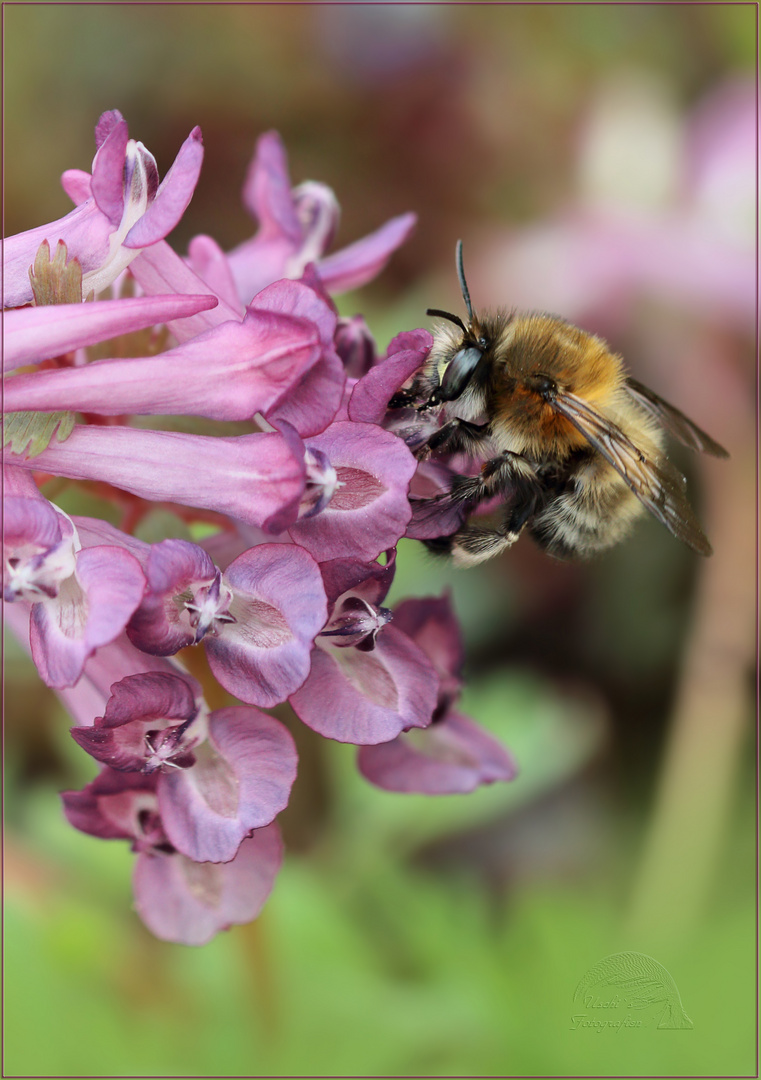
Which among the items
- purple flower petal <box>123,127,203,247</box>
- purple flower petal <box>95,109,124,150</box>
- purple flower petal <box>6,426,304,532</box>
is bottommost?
purple flower petal <box>6,426,304,532</box>

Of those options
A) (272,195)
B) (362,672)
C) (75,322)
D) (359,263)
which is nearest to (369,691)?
(362,672)

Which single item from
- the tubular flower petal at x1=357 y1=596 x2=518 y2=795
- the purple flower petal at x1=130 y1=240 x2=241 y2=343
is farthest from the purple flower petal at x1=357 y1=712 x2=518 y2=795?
the purple flower petal at x1=130 y1=240 x2=241 y2=343

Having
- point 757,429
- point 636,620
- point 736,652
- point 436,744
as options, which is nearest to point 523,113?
point 757,429

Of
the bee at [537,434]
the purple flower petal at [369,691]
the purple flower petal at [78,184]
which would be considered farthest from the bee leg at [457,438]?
the purple flower petal at [78,184]

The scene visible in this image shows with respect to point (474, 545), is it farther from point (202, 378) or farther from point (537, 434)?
point (202, 378)

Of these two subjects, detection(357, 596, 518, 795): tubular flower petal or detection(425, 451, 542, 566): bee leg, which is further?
detection(357, 596, 518, 795): tubular flower petal

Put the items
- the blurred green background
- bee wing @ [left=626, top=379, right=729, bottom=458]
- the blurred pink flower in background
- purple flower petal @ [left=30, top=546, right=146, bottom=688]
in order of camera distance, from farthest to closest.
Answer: the blurred pink flower in background < the blurred green background < bee wing @ [left=626, top=379, right=729, bottom=458] < purple flower petal @ [left=30, top=546, right=146, bottom=688]

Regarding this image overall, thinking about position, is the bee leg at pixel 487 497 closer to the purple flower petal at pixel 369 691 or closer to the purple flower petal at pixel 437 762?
the purple flower petal at pixel 369 691

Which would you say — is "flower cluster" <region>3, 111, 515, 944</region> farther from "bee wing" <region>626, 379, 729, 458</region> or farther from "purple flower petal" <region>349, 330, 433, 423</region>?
"bee wing" <region>626, 379, 729, 458</region>

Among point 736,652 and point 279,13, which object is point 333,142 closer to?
point 279,13
